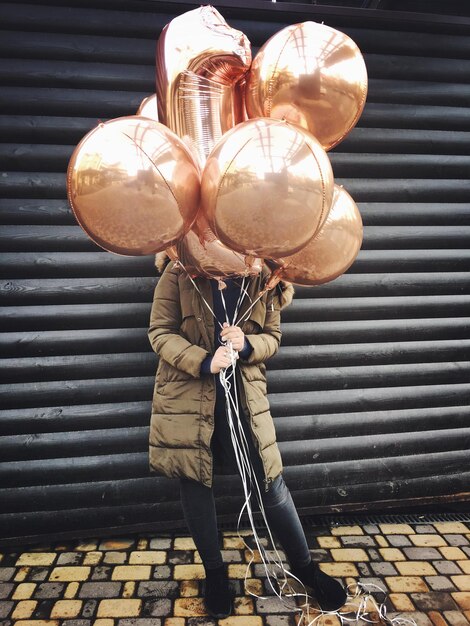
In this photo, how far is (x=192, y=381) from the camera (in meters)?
2.10

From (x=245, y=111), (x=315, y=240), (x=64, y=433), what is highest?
(x=245, y=111)

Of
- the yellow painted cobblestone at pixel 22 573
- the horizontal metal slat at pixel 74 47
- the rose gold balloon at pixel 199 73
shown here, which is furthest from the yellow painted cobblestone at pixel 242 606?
the horizontal metal slat at pixel 74 47

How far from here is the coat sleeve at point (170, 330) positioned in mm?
2045

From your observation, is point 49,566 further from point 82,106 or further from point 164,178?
point 82,106

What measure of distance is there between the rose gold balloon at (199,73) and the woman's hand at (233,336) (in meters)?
0.71

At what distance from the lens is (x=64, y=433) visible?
2863mm

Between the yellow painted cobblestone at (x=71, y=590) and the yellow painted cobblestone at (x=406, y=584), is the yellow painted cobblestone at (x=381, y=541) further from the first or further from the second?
the yellow painted cobblestone at (x=71, y=590)

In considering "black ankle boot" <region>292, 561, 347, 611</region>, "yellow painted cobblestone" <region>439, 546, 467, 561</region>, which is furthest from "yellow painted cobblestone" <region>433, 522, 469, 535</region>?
"black ankle boot" <region>292, 561, 347, 611</region>

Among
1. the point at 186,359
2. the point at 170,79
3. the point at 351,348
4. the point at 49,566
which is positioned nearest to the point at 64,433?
the point at 49,566

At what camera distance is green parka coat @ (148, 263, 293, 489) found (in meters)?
2.06

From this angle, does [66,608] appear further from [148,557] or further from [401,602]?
[401,602]

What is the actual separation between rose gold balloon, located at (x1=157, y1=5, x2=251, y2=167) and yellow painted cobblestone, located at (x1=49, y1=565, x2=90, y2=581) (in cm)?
232

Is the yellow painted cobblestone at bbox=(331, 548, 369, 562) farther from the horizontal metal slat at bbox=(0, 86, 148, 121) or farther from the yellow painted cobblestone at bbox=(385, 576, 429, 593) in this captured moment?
the horizontal metal slat at bbox=(0, 86, 148, 121)

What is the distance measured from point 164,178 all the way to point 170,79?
0.48 meters
